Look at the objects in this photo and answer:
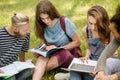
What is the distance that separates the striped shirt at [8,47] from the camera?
406 centimetres

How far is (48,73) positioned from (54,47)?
38 cm

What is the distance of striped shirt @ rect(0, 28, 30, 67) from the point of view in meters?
4.06

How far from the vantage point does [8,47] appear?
4.12 metres

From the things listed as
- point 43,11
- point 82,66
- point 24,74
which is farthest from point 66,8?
point 82,66

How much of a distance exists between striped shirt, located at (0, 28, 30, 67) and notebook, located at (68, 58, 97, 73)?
68 centimetres

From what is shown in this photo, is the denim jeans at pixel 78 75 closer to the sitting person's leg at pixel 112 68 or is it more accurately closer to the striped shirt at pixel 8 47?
the sitting person's leg at pixel 112 68

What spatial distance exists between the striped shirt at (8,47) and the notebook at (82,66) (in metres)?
0.68

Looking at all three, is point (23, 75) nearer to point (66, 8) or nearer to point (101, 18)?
point (101, 18)

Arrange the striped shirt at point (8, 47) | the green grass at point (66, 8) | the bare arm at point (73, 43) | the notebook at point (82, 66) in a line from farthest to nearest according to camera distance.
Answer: the green grass at point (66, 8)
the bare arm at point (73, 43)
the striped shirt at point (8, 47)
the notebook at point (82, 66)

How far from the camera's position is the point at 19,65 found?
4102 mm

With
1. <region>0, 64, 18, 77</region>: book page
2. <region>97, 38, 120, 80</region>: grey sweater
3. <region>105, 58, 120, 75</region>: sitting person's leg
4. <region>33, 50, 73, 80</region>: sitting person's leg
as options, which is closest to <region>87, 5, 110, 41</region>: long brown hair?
<region>97, 38, 120, 80</region>: grey sweater

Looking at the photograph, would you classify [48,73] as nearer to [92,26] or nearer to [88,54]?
[88,54]

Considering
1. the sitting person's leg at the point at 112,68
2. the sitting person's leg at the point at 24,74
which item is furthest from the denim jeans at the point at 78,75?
the sitting person's leg at the point at 24,74

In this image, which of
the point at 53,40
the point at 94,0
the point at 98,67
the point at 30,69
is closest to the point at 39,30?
the point at 53,40
